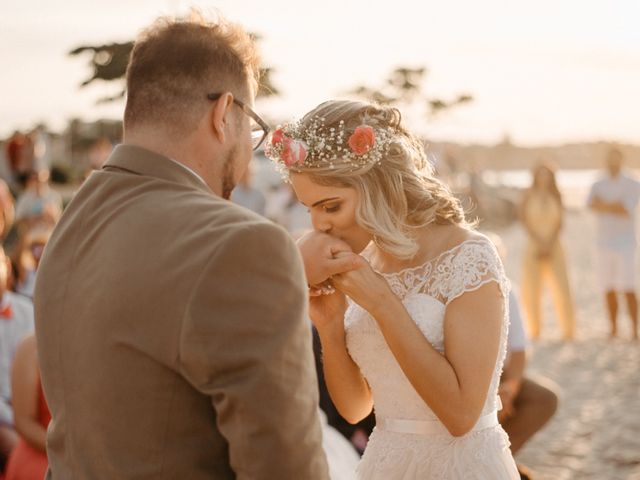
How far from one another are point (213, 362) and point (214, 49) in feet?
2.28

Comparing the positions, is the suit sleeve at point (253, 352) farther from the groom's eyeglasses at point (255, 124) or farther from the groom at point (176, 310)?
the groom's eyeglasses at point (255, 124)

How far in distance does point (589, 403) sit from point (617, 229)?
3.20m

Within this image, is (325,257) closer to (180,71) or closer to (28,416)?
(180,71)

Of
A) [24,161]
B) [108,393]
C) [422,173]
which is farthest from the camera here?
[24,161]

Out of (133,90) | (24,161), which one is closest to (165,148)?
(133,90)

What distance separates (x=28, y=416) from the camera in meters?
4.27

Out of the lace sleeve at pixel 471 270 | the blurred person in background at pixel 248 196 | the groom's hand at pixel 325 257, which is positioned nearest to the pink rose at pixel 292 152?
the groom's hand at pixel 325 257

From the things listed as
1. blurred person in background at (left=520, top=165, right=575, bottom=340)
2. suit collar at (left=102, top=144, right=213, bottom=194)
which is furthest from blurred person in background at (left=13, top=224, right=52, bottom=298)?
blurred person in background at (left=520, top=165, right=575, bottom=340)

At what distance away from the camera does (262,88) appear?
2479 millimetres

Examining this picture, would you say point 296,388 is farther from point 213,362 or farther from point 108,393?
point 108,393

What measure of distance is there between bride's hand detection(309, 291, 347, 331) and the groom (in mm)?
1054

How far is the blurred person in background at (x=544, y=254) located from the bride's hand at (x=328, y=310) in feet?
26.4

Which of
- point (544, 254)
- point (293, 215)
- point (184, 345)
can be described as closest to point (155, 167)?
point (184, 345)

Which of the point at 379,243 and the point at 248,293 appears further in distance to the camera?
the point at 379,243
